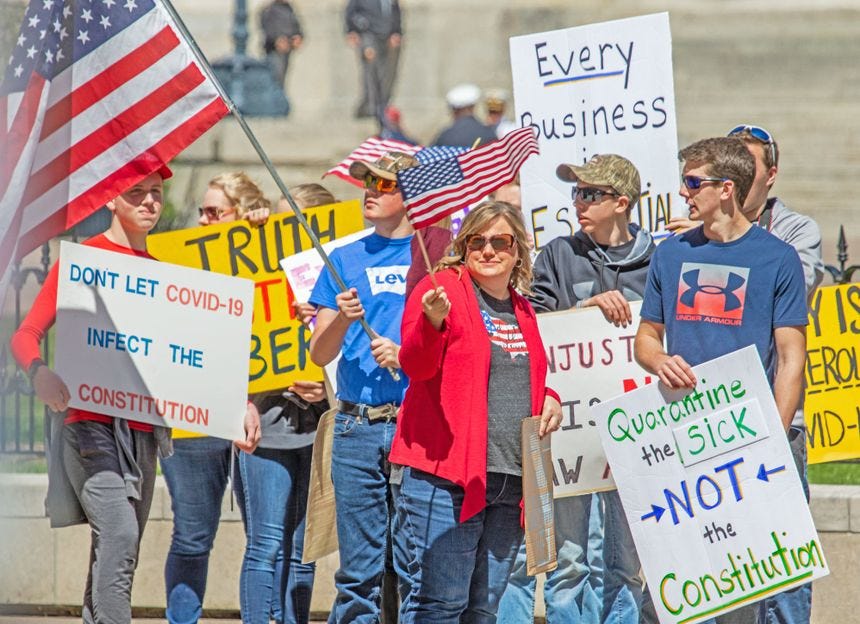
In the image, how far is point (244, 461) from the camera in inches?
296

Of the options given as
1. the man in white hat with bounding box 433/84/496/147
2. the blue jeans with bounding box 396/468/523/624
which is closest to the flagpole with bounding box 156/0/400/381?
the blue jeans with bounding box 396/468/523/624

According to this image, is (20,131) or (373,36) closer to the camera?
(20,131)

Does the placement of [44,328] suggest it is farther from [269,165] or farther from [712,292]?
[712,292]

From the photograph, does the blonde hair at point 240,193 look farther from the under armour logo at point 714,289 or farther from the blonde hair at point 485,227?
the under armour logo at point 714,289

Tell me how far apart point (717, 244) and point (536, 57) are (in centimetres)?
225

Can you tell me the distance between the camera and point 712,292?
627cm

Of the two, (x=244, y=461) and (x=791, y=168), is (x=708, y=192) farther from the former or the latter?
(x=791, y=168)

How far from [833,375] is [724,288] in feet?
6.30

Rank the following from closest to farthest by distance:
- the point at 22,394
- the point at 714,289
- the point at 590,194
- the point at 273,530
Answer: the point at 714,289 → the point at 590,194 → the point at 273,530 → the point at 22,394

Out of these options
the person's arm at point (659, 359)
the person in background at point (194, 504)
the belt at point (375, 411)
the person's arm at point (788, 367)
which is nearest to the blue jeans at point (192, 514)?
the person in background at point (194, 504)

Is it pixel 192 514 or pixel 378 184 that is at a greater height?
pixel 378 184

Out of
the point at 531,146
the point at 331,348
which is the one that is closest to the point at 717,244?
the point at 531,146

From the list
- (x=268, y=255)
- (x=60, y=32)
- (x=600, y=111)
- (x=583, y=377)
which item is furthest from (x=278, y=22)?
(x=60, y=32)

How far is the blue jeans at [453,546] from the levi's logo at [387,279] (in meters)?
0.86
